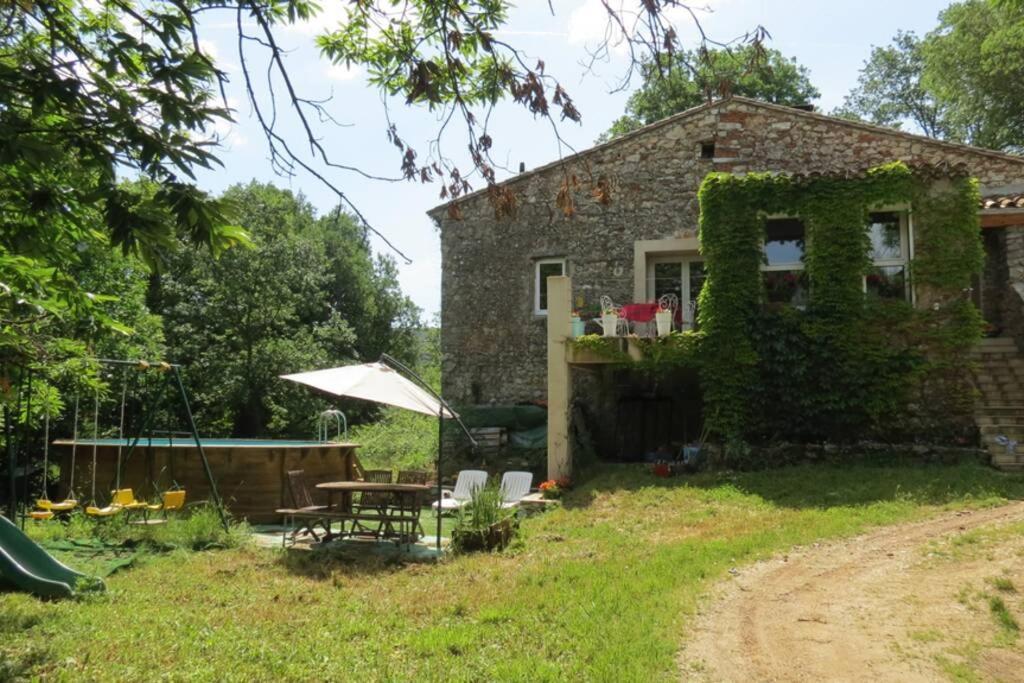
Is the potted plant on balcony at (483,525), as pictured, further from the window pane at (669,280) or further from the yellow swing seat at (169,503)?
the window pane at (669,280)

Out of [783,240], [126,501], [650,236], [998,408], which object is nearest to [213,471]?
[126,501]

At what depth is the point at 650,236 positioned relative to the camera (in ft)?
55.2

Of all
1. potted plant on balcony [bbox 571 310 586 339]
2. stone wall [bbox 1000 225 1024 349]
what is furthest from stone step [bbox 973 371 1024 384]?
potted plant on balcony [bbox 571 310 586 339]

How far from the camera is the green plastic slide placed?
6.88 meters

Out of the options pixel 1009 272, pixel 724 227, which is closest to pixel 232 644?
pixel 724 227

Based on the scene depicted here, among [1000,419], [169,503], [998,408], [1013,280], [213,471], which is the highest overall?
[1013,280]

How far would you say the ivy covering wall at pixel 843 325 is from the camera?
1331 cm

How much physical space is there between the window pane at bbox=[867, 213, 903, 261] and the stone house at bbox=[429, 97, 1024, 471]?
0.07ft

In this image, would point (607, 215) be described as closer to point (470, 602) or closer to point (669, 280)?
point (669, 280)

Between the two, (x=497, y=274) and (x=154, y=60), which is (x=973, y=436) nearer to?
(x=497, y=274)

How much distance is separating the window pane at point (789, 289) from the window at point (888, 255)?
3.31 feet

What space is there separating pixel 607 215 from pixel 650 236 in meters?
1.01

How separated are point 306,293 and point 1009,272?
71.7ft

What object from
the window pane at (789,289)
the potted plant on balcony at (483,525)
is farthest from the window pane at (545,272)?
the potted plant on balcony at (483,525)
